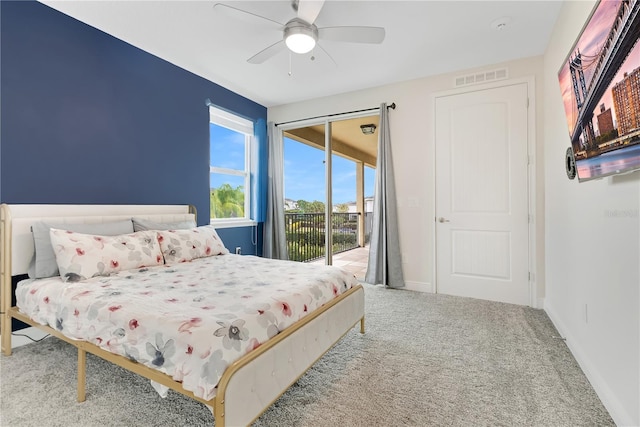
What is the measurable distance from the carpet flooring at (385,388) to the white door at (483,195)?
0.89m

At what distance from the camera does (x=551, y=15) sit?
2455 millimetres

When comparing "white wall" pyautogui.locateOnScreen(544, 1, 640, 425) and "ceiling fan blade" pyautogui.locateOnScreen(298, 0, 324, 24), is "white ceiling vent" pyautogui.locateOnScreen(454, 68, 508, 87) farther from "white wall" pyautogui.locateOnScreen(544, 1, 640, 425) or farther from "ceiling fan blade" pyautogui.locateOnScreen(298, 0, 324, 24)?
"ceiling fan blade" pyautogui.locateOnScreen(298, 0, 324, 24)

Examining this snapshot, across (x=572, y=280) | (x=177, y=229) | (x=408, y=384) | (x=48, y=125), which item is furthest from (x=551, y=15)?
(x=48, y=125)

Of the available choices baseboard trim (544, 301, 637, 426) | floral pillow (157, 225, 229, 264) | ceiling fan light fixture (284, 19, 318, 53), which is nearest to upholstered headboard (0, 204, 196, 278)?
floral pillow (157, 225, 229, 264)

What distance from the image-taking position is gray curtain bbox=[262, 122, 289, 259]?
457 centimetres

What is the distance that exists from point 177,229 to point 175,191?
672 mm

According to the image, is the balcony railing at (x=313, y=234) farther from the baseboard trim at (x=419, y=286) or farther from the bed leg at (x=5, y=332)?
the bed leg at (x=5, y=332)

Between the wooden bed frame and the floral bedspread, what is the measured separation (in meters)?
0.05

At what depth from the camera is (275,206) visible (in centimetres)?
459

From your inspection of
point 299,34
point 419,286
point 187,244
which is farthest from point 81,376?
point 419,286

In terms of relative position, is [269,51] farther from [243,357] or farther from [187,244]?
[243,357]

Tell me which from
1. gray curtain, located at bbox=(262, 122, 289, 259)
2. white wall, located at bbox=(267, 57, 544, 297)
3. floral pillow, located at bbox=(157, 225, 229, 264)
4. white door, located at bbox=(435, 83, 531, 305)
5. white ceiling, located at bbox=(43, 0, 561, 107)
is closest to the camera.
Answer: white ceiling, located at bbox=(43, 0, 561, 107)

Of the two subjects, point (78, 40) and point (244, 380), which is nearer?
point (244, 380)

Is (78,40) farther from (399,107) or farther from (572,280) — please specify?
(572,280)
